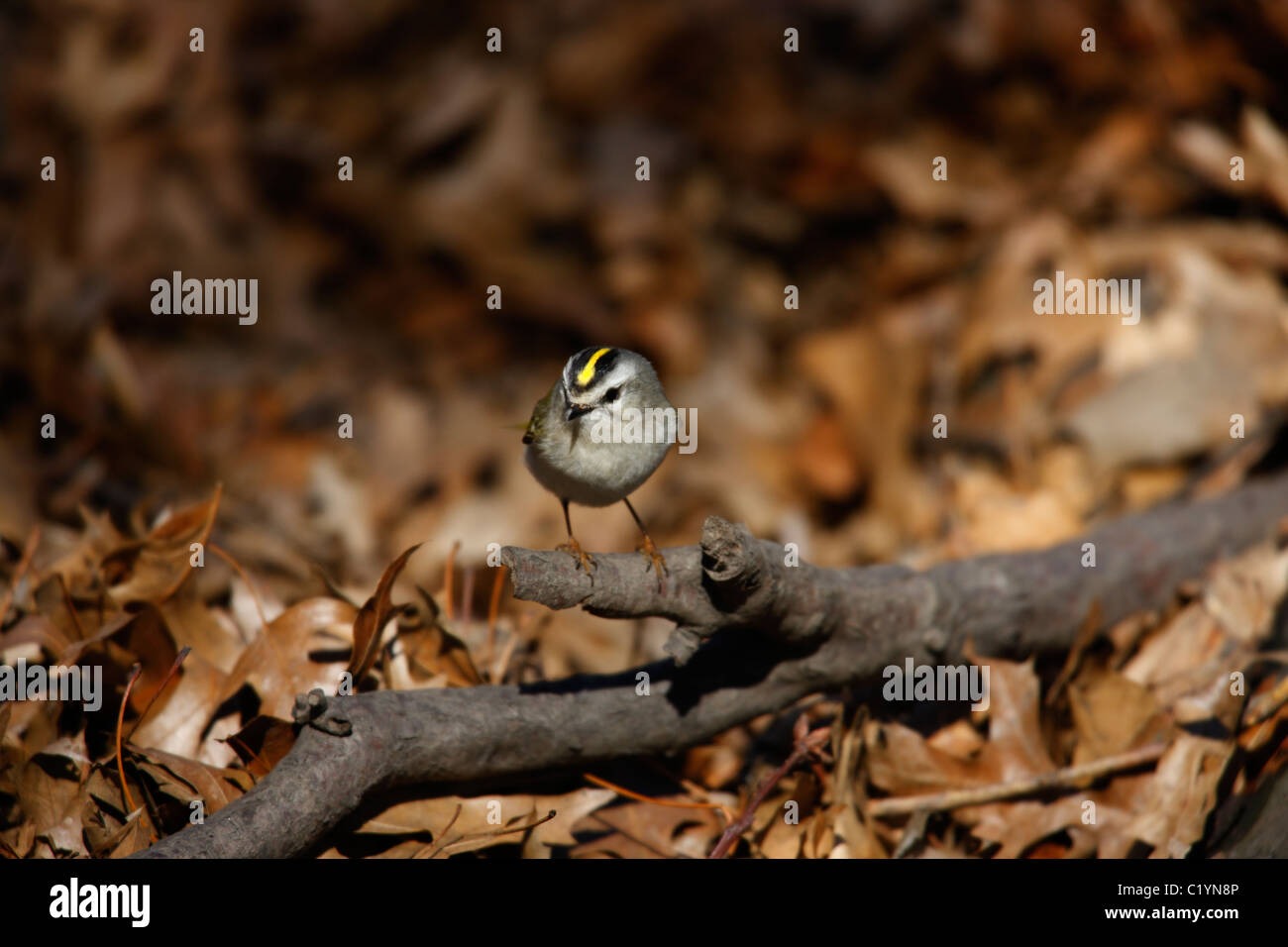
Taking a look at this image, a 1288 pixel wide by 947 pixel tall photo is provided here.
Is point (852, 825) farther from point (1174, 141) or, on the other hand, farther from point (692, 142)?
point (692, 142)

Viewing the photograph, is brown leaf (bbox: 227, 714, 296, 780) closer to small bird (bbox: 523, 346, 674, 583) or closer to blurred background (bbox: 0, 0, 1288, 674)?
small bird (bbox: 523, 346, 674, 583)

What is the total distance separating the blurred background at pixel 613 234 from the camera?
21.0 feet

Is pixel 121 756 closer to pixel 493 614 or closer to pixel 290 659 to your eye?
pixel 290 659

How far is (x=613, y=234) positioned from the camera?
805 centimetres

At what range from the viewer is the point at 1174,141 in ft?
22.2

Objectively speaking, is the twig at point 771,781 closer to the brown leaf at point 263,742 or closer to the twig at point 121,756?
the brown leaf at point 263,742

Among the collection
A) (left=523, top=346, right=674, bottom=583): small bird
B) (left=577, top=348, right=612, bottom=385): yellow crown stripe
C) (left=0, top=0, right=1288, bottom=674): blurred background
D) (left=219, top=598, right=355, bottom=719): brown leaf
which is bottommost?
(left=219, top=598, right=355, bottom=719): brown leaf

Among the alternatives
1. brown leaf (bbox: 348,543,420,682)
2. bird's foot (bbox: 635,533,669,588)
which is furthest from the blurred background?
bird's foot (bbox: 635,533,669,588)

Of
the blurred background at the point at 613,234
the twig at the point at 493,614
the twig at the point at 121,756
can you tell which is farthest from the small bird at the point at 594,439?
the blurred background at the point at 613,234

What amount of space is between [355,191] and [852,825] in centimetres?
631

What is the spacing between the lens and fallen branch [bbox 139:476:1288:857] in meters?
2.57

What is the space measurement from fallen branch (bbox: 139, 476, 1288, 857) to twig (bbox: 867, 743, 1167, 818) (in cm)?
38

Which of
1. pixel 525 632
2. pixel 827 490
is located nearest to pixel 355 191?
pixel 827 490

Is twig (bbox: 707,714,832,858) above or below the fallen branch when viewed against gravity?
below
